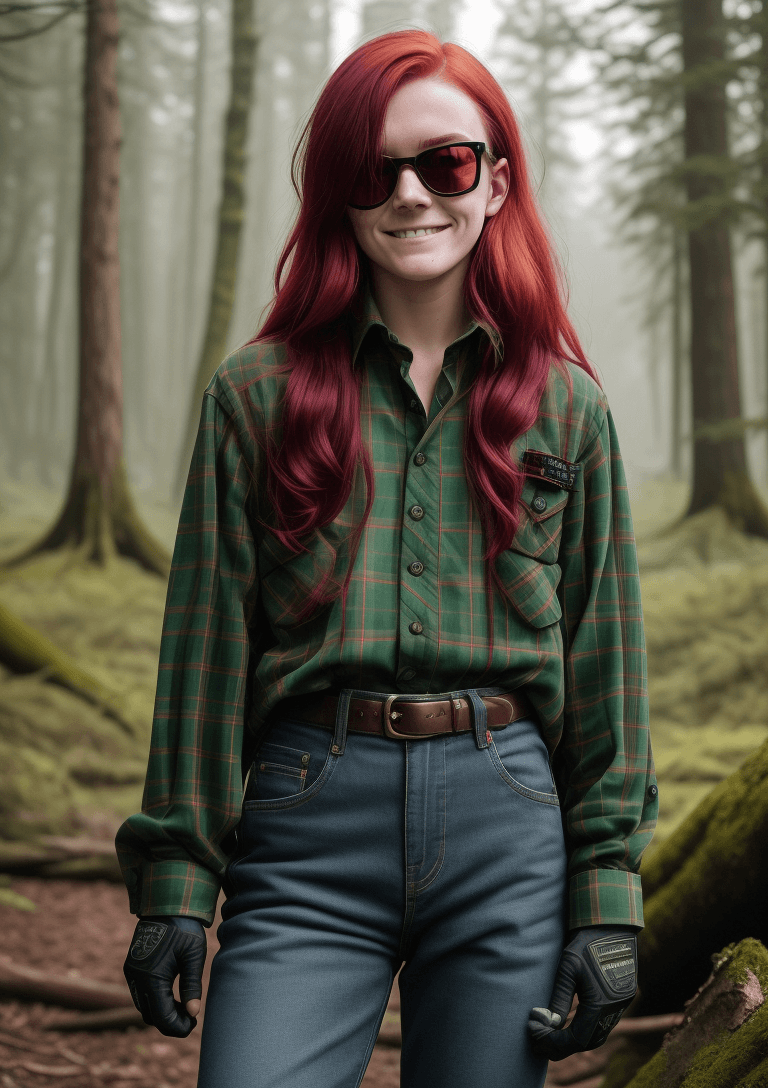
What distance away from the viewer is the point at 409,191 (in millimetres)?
A: 1654

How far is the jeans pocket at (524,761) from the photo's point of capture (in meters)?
1.61

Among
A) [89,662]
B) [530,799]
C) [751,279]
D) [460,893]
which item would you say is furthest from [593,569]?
[751,279]

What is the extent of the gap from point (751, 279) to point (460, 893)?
6.46 meters

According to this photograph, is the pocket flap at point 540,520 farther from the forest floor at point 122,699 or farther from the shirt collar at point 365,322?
the forest floor at point 122,699

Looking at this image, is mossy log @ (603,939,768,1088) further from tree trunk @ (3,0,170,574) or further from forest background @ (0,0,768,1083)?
tree trunk @ (3,0,170,574)

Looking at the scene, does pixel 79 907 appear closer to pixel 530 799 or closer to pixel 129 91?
pixel 530 799

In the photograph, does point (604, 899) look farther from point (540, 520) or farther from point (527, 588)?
point (540, 520)

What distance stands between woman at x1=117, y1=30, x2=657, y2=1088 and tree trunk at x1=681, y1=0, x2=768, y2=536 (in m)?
5.30

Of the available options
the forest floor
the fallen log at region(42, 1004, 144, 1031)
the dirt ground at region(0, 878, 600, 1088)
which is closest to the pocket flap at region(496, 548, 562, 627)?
the dirt ground at region(0, 878, 600, 1088)

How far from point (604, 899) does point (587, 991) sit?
14 centimetres

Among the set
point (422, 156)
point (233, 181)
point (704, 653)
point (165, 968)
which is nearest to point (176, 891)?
point (165, 968)

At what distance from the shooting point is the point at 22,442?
23.3ft

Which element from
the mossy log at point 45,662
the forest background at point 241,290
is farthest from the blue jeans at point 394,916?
the mossy log at point 45,662

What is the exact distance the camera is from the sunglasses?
1674mm
